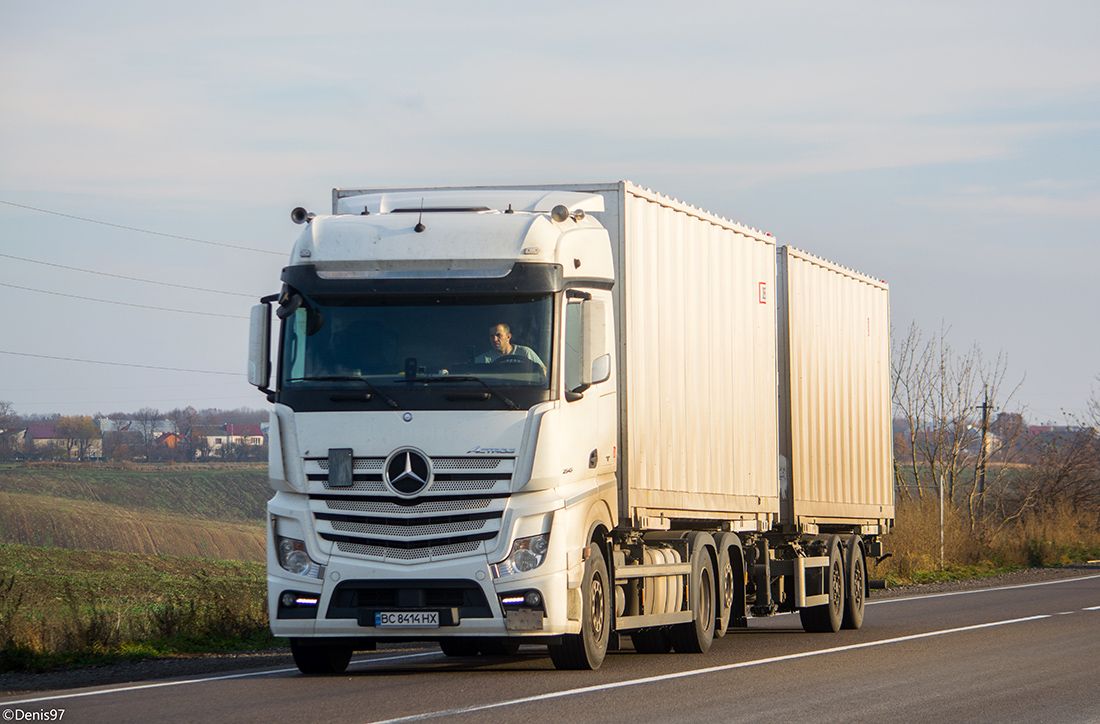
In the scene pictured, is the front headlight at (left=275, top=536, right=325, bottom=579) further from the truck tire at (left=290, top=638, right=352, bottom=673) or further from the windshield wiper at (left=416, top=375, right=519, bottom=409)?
the windshield wiper at (left=416, top=375, right=519, bottom=409)

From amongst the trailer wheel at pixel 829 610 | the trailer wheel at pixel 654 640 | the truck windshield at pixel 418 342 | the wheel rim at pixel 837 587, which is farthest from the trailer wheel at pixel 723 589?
the truck windshield at pixel 418 342

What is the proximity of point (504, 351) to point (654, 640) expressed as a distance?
4563 millimetres

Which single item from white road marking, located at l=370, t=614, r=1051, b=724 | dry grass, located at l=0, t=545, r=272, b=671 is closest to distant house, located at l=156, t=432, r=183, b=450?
dry grass, located at l=0, t=545, r=272, b=671

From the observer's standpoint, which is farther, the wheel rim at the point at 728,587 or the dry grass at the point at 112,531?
the dry grass at the point at 112,531

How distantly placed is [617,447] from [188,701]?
13.9 feet

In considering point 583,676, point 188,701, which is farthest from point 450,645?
point 188,701

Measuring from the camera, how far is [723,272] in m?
14.5

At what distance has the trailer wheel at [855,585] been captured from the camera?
1802cm

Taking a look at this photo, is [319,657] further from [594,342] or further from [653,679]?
[594,342]

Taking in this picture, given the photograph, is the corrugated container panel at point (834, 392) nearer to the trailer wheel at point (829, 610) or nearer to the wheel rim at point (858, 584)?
the trailer wheel at point (829, 610)

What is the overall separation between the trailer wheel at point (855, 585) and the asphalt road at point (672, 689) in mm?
2772

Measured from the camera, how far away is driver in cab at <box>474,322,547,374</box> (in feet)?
33.9

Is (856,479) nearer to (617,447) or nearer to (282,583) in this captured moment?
(617,447)

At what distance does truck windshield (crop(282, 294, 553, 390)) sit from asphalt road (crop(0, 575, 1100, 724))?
7.60 ft
